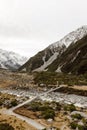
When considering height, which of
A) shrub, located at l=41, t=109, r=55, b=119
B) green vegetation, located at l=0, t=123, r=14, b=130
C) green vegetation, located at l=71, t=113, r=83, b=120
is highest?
shrub, located at l=41, t=109, r=55, b=119

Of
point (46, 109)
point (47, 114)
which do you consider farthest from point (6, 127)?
point (46, 109)

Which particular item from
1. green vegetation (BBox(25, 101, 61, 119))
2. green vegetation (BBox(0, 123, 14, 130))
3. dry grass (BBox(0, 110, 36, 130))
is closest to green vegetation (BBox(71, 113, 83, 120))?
green vegetation (BBox(25, 101, 61, 119))

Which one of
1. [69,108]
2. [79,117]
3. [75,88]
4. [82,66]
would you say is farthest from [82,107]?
[82,66]

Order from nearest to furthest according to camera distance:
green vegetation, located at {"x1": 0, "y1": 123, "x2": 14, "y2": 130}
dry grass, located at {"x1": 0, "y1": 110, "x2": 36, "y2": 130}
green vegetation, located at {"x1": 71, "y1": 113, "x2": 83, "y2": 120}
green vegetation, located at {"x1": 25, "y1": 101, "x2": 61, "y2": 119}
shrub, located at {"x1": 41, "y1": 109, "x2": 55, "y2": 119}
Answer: green vegetation, located at {"x1": 0, "y1": 123, "x2": 14, "y2": 130}, dry grass, located at {"x1": 0, "y1": 110, "x2": 36, "y2": 130}, green vegetation, located at {"x1": 71, "y1": 113, "x2": 83, "y2": 120}, shrub, located at {"x1": 41, "y1": 109, "x2": 55, "y2": 119}, green vegetation, located at {"x1": 25, "y1": 101, "x2": 61, "y2": 119}

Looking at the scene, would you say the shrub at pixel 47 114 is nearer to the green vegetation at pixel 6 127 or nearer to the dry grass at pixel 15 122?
the dry grass at pixel 15 122

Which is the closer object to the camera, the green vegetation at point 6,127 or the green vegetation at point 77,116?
the green vegetation at point 6,127

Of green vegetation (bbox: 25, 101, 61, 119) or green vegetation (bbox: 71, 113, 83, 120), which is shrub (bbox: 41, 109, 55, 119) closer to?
green vegetation (bbox: 25, 101, 61, 119)

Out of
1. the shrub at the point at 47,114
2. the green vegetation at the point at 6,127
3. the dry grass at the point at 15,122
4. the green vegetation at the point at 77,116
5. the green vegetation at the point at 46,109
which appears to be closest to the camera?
the green vegetation at the point at 6,127

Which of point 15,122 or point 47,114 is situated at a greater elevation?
point 47,114

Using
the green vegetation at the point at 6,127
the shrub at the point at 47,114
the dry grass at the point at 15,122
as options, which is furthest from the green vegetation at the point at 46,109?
the green vegetation at the point at 6,127

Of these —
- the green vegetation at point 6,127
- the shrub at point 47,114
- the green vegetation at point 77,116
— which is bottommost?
the green vegetation at point 77,116

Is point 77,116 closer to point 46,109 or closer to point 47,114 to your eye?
point 47,114

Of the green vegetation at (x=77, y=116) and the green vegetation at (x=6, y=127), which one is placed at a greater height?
the green vegetation at (x=6, y=127)
